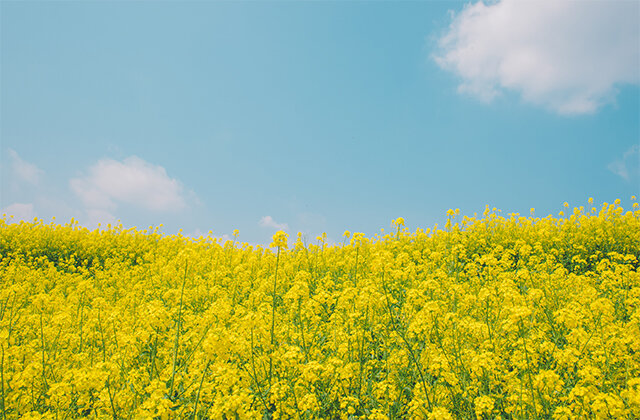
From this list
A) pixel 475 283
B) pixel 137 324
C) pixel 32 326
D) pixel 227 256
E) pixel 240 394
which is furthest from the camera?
pixel 227 256

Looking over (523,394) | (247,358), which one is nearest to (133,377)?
(247,358)

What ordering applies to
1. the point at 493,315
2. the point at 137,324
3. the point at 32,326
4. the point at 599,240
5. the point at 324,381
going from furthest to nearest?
the point at 599,240 → the point at 32,326 → the point at 137,324 → the point at 493,315 → the point at 324,381

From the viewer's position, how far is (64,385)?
3322 millimetres

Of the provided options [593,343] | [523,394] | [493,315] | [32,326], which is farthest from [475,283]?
[32,326]

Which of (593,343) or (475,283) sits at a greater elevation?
(475,283)

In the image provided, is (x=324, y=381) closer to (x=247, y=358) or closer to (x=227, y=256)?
(x=247, y=358)

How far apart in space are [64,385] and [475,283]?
6.42 metres

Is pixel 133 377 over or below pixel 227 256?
below

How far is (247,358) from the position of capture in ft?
12.0

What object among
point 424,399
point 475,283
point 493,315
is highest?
point 475,283

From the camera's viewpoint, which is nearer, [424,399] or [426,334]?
[424,399]

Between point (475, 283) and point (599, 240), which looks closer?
point (475, 283)

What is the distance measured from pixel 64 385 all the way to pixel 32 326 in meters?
3.65

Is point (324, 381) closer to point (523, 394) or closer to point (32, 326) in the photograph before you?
point (523, 394)
